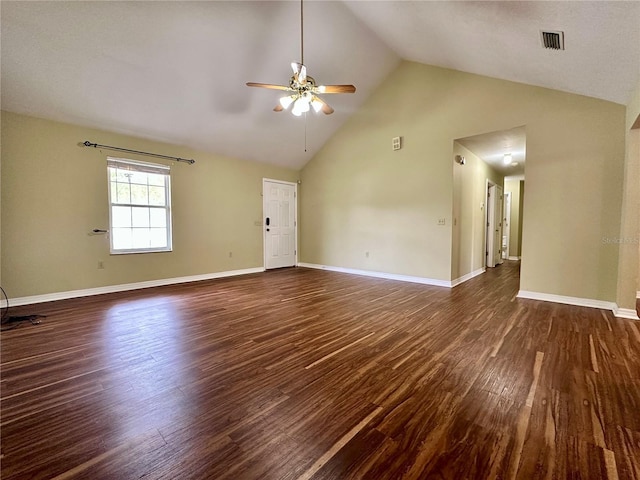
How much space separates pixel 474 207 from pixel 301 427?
566 cm

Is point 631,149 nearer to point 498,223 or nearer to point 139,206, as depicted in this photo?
point 498,223

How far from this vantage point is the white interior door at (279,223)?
6578 millimetres

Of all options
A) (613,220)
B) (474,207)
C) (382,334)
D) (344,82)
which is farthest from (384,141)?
(382,334)

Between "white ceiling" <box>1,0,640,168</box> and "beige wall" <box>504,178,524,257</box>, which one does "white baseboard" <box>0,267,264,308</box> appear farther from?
"beige wall" <box>504,178,524,257</box>

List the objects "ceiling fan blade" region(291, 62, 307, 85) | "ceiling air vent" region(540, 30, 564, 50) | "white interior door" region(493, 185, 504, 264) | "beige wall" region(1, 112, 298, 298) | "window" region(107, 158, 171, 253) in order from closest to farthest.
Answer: "ceiling air vent" region(540, 30, 564, 50) < "ceiling fan blade" region(291, 62, 307, 85) < "beige wall" region(1, 112, 298, 298) < "window" region(107, 158, 171, 253) < "white interior door" region(493, 185, 504, 264)

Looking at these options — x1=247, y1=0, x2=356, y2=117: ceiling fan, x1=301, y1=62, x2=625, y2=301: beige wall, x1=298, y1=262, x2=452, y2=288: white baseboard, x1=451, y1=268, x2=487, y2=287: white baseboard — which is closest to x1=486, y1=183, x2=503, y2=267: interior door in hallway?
x1=451, y1=268, x2=487, y2=287: white baseboard

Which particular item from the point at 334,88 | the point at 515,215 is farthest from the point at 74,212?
the point at 515,215

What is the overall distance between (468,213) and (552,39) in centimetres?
319

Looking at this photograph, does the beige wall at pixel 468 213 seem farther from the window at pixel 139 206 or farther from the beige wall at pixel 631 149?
the window at pixel 139 206

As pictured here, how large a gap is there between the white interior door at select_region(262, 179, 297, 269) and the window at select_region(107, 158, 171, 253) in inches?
84.9

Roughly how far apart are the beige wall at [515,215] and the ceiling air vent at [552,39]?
6.92m

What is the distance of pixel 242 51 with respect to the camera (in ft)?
12.5

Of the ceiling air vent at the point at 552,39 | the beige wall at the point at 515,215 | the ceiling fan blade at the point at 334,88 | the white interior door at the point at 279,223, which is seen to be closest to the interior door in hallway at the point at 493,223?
the beige wall at the point at 515,215

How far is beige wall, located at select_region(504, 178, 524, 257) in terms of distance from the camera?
28.2 feet
